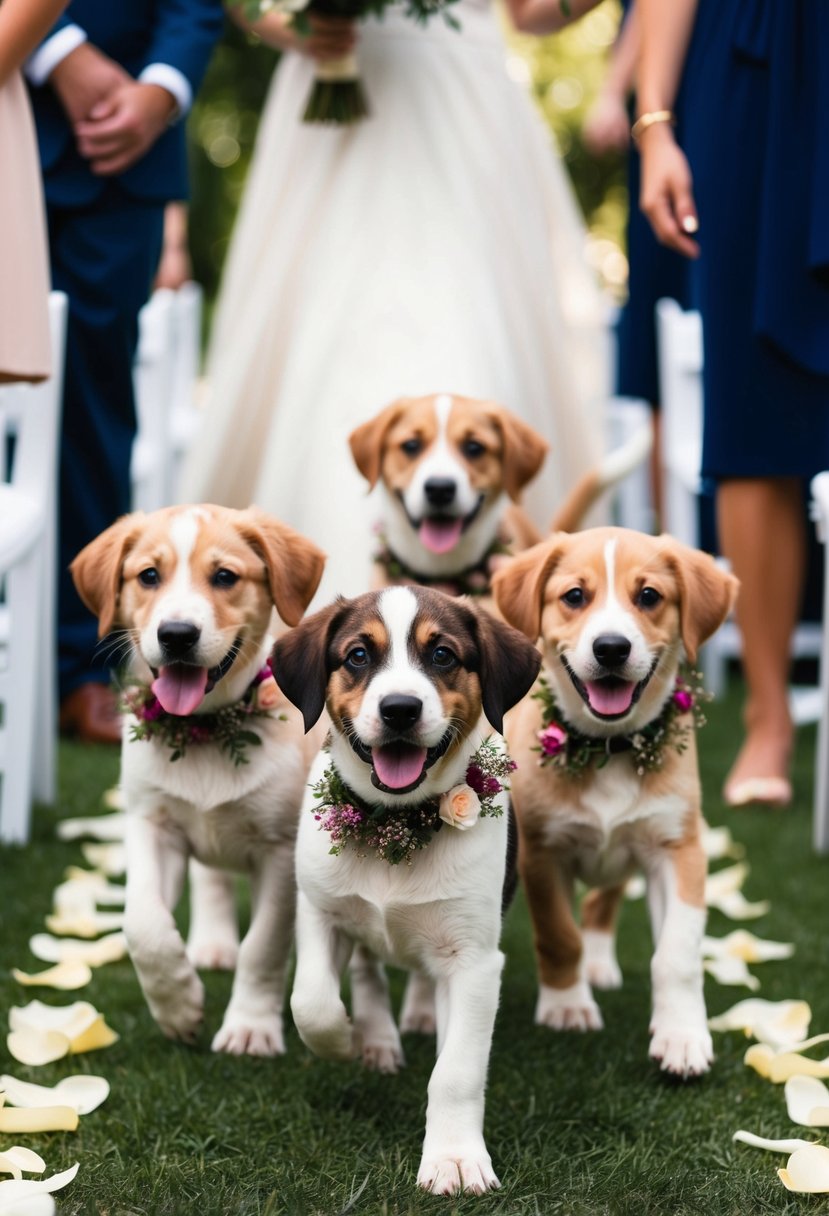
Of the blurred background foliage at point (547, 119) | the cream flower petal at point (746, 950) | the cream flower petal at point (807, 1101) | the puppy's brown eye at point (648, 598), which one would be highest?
the blurred background foliage at point (547, 119)

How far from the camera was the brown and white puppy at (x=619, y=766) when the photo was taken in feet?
12.0

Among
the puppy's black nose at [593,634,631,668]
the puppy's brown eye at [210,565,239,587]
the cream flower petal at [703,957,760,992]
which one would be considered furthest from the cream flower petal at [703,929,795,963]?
the puppy's brown eye at [210,565,239,587]

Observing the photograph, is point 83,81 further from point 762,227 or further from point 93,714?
point 93,714

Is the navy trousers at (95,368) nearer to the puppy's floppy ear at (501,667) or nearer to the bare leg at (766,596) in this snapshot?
the bare leg at (766,596)

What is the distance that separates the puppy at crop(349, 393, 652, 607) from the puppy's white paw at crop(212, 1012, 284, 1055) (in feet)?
6.09

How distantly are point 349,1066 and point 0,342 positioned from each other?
191 cm

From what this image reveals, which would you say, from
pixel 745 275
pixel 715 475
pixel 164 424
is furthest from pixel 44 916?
pixel 164 424

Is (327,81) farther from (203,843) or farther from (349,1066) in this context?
(349,1066)

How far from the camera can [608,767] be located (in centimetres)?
383

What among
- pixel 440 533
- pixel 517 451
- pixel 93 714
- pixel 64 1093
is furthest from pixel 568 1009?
pixel 93 714

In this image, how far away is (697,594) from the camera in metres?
3.81

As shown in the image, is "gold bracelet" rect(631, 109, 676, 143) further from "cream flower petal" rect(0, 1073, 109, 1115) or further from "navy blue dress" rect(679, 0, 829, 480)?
"cream flower petal" rect(0, 1073, 109, 1115)

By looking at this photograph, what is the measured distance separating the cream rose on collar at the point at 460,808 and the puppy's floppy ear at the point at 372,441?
234 cm

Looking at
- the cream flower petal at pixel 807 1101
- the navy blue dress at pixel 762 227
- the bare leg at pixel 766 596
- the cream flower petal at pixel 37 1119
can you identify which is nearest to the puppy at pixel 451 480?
the navy blue dress at pixel 762 227
